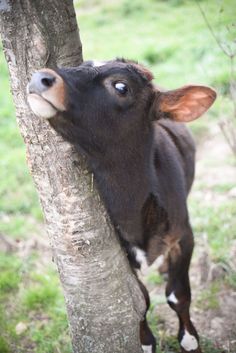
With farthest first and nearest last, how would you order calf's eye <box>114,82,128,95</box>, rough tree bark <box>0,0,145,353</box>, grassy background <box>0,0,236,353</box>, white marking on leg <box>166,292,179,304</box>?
1. grassy background <box>0,0,236,353</box>
2. white marking on leg <box>166,292,179,304</box>
3. calf's eye <box>114,82,128,95</box>
4. rough tree bark <box>0,0,145,353</box>

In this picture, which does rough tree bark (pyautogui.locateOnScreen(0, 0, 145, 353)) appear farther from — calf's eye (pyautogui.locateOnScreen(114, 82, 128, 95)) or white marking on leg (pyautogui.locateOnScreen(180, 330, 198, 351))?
white marking on leg (pyautogui.locateOnScreen(180, 330, 198, 351))

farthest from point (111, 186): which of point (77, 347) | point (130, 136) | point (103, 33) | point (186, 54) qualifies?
point (103, 33)

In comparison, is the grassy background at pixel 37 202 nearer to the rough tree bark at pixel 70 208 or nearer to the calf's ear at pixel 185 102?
the rough tree bark at pixel 70 208

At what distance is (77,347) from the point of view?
3.60 m

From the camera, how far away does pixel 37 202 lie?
6566mm

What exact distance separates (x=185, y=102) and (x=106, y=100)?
1.90ft

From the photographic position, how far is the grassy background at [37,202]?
4.53 metres

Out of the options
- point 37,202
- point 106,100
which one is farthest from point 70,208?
point 37,202

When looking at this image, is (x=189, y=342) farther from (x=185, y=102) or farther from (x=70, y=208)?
(x=185, y=102)

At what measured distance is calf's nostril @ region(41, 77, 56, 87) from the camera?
8.95 ft

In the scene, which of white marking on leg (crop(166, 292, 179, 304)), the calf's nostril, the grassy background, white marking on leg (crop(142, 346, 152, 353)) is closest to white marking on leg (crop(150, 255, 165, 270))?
the grassy background

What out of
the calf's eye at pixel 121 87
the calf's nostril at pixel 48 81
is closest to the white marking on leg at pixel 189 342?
the calf's eye at pixel 121 87

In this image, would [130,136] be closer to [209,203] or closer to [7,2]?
[7,2]

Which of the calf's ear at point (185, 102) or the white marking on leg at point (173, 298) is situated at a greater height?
the calf's ear at point (185, 102)
